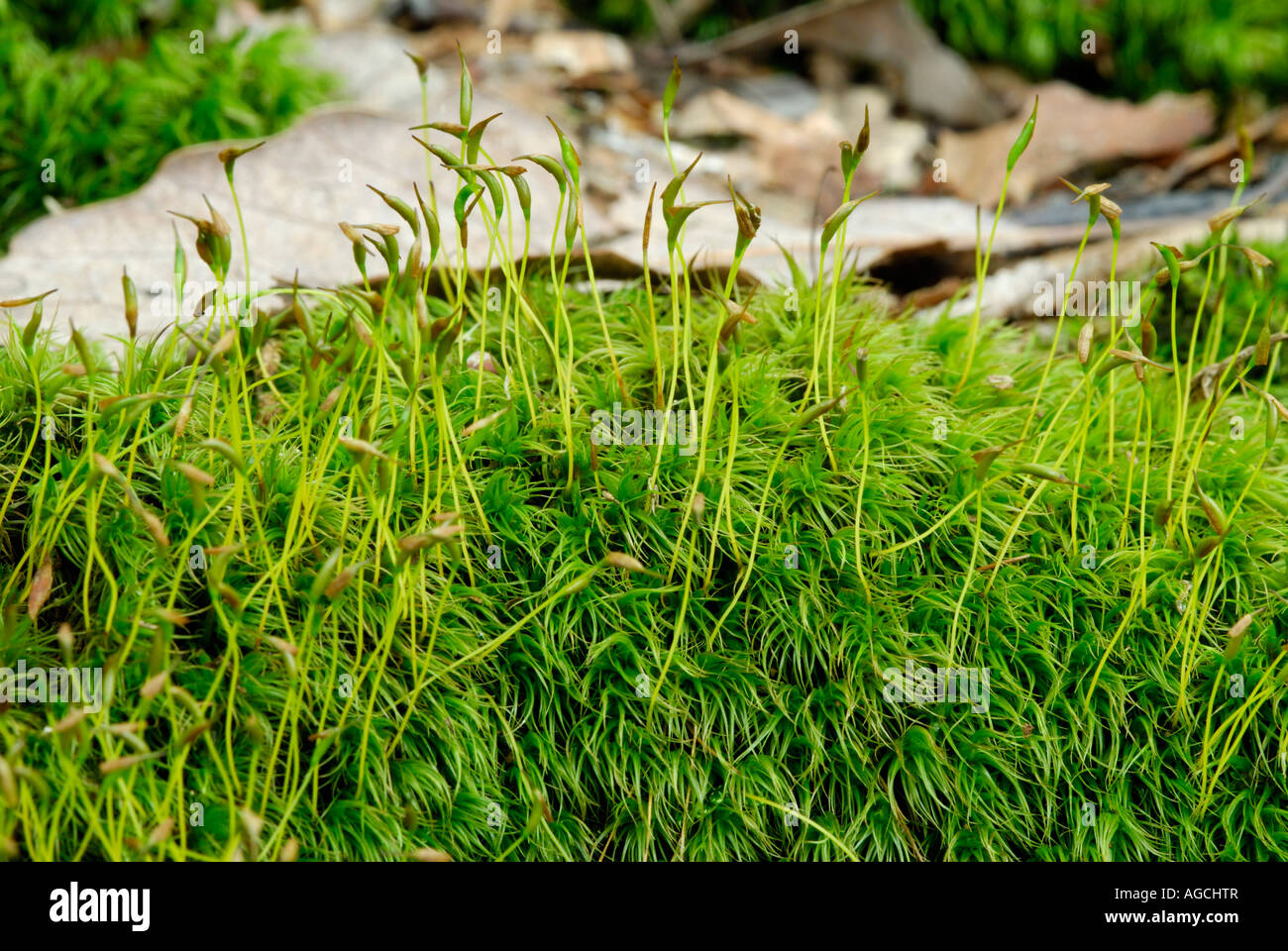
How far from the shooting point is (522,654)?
195cm

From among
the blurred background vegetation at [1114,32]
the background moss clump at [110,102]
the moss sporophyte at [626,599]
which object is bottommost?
the moss sporophyte at [626,599]

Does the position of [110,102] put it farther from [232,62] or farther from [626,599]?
[626,599]

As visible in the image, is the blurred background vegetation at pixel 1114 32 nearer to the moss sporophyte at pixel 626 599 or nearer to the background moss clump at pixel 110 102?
the background moss clump at pixel 110 102

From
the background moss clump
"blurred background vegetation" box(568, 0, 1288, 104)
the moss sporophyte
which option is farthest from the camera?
"blurred background vegetation" box(568, 0, 1288, 104)

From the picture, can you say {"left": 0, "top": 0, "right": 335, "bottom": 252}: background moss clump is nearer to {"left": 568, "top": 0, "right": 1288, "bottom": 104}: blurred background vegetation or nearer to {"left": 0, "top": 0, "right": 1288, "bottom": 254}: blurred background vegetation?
{"left": 0, "top": 0, "right": 1288, "bottom": 254}: blurred background vegetation

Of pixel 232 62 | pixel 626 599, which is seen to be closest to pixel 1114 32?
pixel 232 62

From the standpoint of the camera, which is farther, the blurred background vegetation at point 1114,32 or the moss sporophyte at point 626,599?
the blurred background vegetation at point 1114,32

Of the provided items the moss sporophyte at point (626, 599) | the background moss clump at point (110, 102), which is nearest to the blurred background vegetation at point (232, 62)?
the background moss clump at point (110, 102)

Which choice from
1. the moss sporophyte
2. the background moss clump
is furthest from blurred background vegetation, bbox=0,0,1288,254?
the moss sporophyte

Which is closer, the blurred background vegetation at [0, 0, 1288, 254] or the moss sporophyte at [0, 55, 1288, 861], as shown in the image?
the moss sporophyte at [0, 55, 1288, 861]

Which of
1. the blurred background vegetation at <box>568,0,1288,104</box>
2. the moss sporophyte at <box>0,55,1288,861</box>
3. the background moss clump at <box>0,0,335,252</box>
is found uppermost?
the blurred background vegetation at <box>568,0,1288,104</box>

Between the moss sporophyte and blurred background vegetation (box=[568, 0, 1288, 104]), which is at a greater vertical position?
blurred background vegetation (box=[568, 0, 1288, 104])

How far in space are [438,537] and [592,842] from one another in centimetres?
73

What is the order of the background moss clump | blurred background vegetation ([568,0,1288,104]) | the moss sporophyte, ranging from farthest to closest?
blurred background vegetation ([568,0,1288,104])
the background moss clump
the moss sporophyte
